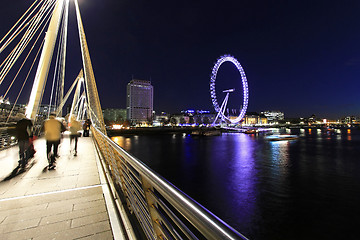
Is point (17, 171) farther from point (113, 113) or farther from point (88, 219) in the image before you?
point (113, 113)

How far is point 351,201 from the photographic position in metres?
10.5

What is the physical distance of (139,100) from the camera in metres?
152

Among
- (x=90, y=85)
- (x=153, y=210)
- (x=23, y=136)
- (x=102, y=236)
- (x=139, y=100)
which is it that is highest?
(x=139, y=100)

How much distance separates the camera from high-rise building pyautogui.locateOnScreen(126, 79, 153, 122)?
487ft

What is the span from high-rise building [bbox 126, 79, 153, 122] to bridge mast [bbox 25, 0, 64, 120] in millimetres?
138549

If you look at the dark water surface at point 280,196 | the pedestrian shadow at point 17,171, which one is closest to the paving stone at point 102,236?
the pedestrian shadow at point 17,171

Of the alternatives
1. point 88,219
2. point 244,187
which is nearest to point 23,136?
point 88,219

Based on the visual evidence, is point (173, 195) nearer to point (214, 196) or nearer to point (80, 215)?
point (80, 215)

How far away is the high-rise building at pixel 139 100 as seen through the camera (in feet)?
487

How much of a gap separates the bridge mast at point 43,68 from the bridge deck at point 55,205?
3.97 metres

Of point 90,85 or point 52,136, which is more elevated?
point 90,85

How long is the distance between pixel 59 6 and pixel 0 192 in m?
8.84

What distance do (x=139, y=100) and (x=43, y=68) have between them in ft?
483

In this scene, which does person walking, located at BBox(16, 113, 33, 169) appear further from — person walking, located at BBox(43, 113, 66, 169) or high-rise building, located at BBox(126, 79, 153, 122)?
high-rise building, located at BBox(126, 79, 153, 122)
